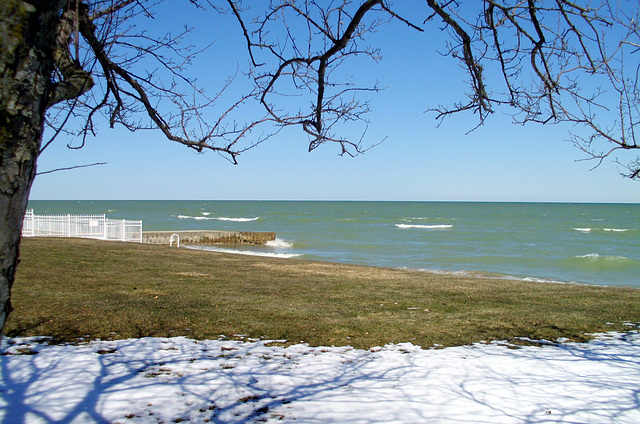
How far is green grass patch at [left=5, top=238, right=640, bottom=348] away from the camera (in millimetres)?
6531

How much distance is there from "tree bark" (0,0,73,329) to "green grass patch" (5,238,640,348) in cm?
482

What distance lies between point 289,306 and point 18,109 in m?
7.14

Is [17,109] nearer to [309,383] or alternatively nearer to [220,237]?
[309,383]

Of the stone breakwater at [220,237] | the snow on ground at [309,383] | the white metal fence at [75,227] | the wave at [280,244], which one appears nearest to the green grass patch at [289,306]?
the snow on ground at [309,383]

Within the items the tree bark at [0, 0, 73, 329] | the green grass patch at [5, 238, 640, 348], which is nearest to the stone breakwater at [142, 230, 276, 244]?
the green grass patch at [5, 238, 640, 348]

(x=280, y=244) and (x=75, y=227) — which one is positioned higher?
(x=75, y=227)

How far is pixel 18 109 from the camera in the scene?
159 centimetres

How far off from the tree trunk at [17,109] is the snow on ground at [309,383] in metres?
2.51

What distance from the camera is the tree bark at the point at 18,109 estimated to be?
154 cm

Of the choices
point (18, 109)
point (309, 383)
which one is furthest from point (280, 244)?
point (18, 109)

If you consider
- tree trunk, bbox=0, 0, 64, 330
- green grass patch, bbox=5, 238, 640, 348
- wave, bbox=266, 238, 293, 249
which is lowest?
wave, bbox=266, 238, 293, 249

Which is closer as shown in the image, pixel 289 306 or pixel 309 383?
pixel 309 383

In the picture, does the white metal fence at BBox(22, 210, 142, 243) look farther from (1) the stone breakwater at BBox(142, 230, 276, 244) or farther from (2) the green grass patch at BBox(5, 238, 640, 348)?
(2) the green grass patch at BBox(5, 238, 640, 348)

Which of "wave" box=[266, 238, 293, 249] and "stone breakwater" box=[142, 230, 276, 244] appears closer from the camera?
"stone breakwater" box=[142, 230, 276, 244]
